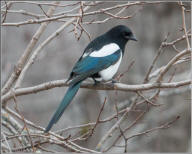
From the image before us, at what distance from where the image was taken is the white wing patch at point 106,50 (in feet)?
12.1

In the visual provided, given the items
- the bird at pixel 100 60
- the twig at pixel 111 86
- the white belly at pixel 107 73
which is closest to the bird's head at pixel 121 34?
the bird at pixel 100 60

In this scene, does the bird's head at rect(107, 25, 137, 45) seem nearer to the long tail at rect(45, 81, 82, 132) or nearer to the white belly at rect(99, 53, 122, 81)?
the white belly at rect(99, 53, 122, 81)

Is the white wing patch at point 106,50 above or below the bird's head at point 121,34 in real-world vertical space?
below

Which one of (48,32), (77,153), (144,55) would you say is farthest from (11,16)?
(77,153)

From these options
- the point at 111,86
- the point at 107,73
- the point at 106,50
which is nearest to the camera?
the point at 111,86

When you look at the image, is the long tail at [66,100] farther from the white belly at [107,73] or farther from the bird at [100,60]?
the white belly at [107,73]

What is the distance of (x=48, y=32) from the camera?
828cm

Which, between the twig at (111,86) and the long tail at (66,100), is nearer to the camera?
the twig at (111,86)

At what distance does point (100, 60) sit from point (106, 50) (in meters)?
0.18

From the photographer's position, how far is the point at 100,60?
3.66 metres

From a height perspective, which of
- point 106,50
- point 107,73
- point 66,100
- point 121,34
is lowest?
point 66,100

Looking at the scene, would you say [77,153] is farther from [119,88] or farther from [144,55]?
[144,55]

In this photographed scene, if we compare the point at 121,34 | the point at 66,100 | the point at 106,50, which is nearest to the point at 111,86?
the point at 66,100

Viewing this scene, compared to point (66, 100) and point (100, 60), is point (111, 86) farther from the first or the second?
point (100, 60)
